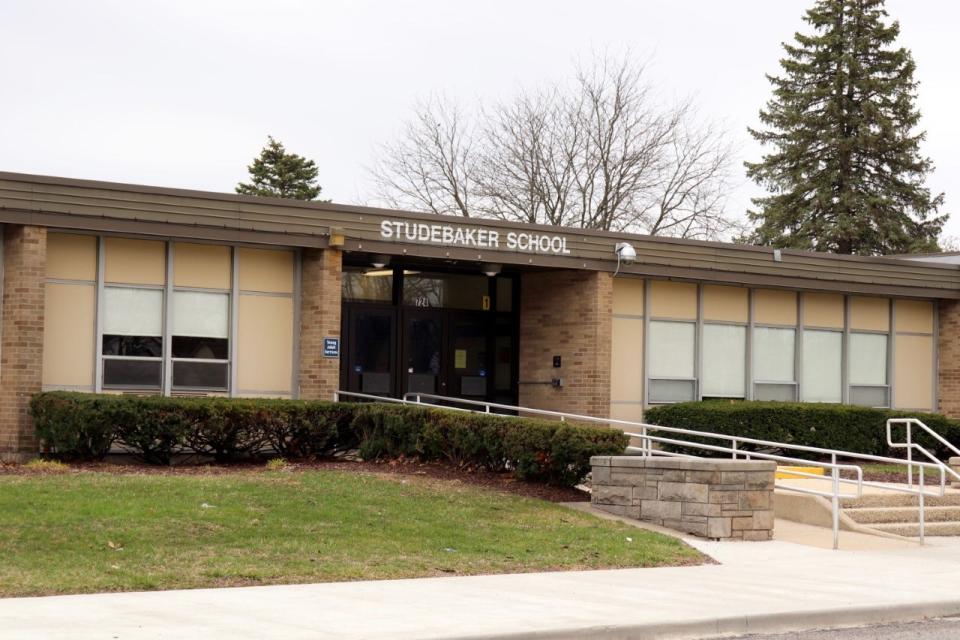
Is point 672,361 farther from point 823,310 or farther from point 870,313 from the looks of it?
point 870,313

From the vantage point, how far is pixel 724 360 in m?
26.1

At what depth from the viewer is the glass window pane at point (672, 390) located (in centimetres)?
2525

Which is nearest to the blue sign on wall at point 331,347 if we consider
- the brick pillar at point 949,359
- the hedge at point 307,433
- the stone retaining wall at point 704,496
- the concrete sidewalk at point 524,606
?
the hedge at point 307,433

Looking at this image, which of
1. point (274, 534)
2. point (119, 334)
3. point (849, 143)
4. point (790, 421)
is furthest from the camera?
point (849, 143)

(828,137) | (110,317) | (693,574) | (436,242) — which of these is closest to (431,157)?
(828,137)

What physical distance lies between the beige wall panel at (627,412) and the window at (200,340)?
7.54 m

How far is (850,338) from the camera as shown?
91.6ft

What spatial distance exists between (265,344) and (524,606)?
11.8 meters

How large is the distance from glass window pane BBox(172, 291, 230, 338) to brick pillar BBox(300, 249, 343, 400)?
4.21ft

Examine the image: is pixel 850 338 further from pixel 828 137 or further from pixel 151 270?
pixel 828 137

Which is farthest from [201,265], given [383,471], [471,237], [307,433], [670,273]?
[670,273]

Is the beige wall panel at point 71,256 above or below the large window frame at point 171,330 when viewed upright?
above

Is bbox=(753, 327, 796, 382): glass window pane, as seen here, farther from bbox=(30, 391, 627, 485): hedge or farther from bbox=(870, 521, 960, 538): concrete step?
bbox=(30, 391, 627, 485): hedge

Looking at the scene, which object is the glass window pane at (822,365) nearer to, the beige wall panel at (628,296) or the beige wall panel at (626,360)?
the beige wall panel at (626,360)
